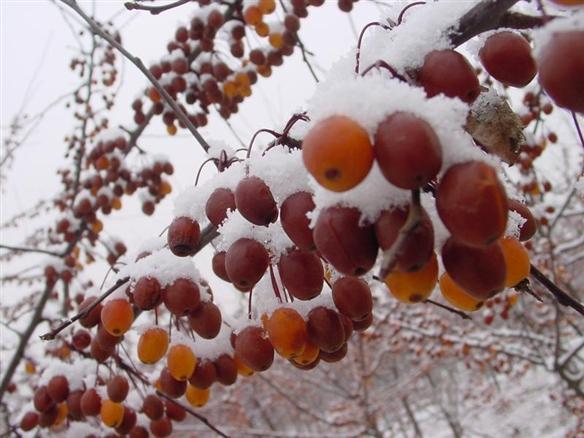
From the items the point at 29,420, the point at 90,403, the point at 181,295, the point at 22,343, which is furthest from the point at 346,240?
the point at 22,343

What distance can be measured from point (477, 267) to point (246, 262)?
0.44 metres

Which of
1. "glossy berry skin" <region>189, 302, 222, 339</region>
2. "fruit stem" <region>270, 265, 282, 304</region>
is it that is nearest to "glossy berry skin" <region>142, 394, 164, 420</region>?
"glossy berry skin" <region>189, 302, 222, 339</region>

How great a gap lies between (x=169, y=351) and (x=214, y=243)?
1.13 feet

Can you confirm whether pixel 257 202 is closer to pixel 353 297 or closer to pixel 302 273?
pixel 302 273

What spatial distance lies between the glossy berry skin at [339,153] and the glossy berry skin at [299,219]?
170 millimetres

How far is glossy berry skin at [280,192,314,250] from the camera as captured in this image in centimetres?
80

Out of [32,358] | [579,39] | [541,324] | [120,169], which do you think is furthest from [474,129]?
[541,324]

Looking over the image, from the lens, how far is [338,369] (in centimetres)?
1021

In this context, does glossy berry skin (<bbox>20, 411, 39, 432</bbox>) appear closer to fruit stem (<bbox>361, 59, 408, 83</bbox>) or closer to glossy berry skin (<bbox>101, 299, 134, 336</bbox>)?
glossy berry skin (<bbox>101, 299, 134, 336</bbox>)

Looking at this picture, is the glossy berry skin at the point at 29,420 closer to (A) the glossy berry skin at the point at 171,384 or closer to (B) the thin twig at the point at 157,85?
(A) the glossy berry skin at the point at 171,384

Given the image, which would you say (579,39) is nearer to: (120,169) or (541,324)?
(120,169)

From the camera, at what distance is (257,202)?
0.87m

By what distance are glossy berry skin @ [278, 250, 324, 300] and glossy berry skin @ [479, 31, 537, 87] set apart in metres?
0.46

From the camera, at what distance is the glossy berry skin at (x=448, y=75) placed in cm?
73
